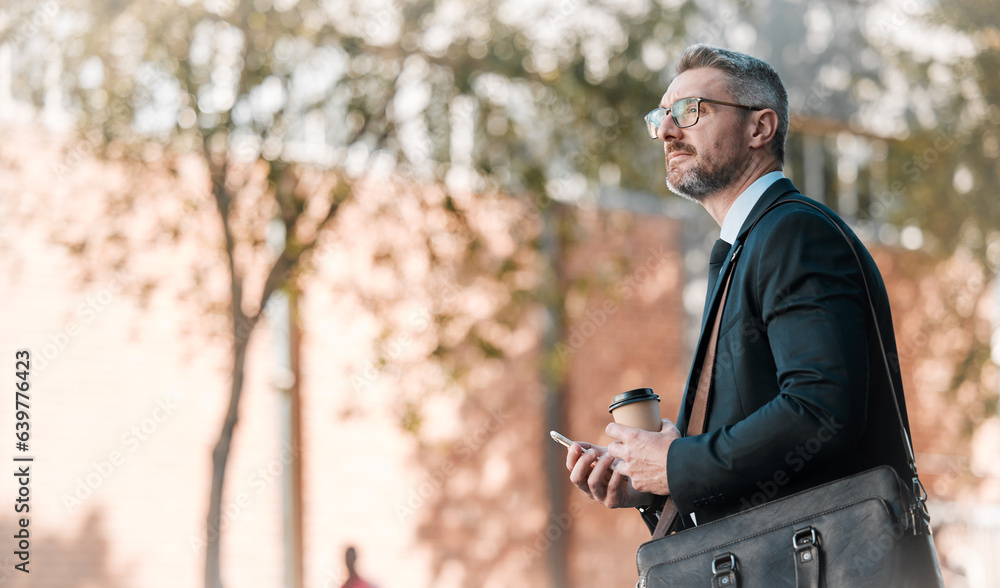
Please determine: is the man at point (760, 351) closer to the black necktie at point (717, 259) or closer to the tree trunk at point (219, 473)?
the black necktie at point (717, 259)

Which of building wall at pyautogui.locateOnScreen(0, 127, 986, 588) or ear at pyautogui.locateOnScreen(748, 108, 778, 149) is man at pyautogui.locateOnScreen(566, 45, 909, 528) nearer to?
ear at pyautogui.locateOnScreen(748, 108, 778, 149)

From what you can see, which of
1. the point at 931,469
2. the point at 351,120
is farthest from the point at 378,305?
the point at 931,469

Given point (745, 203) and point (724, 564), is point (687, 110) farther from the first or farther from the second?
point (724, 564)

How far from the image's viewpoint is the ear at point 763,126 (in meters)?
2.44

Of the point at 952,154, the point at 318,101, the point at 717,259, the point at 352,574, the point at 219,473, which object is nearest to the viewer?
the point at 717,259

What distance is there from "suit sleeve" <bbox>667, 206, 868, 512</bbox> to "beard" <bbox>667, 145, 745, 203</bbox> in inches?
12.3

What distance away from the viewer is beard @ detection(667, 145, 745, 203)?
2439 mm

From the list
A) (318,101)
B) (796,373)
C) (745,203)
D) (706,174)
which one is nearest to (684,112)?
(706,174)

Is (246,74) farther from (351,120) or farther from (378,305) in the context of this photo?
(378,305)

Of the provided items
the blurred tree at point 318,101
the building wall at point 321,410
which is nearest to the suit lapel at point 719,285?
the blurred tree at point 318,101

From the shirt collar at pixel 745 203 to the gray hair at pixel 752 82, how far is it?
85 millimetres

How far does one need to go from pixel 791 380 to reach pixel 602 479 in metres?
0.60

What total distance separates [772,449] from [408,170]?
757 centimetres

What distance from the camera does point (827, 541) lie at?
195 cm
